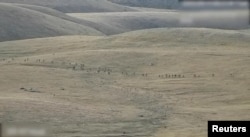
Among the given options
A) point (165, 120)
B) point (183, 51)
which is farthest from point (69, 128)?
point (183, 51)

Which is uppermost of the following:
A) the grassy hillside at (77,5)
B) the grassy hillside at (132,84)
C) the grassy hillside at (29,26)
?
the grassy hillside at (77,5)

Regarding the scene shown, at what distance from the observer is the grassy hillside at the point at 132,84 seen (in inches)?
1015

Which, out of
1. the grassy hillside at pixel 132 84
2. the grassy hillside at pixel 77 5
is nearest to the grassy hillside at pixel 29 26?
the grassy hillside at pixel 132 84

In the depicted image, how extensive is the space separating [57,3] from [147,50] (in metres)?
111

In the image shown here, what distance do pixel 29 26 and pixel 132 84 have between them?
2394 inches

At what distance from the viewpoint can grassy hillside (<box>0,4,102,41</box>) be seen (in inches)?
3674

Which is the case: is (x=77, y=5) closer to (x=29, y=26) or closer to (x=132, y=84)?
(x=29, y=26)

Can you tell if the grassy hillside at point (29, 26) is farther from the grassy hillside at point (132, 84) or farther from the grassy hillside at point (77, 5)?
the grassy hillside at point (77, 5)

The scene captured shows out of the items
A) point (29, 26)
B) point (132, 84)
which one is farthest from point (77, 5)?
point (132, 84)

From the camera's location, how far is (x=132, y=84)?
42.1m

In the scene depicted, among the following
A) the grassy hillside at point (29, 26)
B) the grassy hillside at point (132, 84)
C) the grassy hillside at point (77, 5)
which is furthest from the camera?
the grassy hillside at point (77, 5)

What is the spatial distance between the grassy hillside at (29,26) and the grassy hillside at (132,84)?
20119mm

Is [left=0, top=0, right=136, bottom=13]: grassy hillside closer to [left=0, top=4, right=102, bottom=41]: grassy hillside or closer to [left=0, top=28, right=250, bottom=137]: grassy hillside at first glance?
[left=0, top=4, right=102, bottom=41]: grassy hillside

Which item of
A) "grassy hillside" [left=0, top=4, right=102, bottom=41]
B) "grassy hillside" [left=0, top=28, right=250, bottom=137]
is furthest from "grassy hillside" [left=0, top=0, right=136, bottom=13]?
"grassy hillside" [left=0, top=28, right=250, bottom=137]
